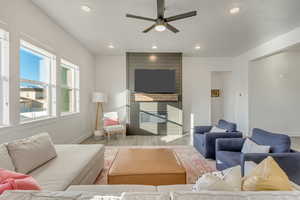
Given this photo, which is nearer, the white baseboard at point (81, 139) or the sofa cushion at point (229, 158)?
the sofa cushion at point (229, 158)

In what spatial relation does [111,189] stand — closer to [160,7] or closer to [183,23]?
[160,7]

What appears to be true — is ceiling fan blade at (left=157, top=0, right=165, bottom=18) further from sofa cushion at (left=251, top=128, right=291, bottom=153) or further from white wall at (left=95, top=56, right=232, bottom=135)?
white wall at (left=95, top=56, right=232, bottom=135)

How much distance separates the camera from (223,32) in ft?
13.3

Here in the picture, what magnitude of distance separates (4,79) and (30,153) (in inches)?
49.0

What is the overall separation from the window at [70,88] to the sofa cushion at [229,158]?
3.83m

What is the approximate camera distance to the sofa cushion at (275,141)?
6.89 feet

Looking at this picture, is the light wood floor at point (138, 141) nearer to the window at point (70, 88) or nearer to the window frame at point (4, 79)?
the window at point (70, 88)

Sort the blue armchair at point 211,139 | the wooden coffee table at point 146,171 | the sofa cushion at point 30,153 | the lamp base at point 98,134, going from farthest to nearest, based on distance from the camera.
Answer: the lamp base at point 98,134
the blue armchair at point 211,139
the wooden coffee table at point 146,171
the sofa cushion at point 30,153

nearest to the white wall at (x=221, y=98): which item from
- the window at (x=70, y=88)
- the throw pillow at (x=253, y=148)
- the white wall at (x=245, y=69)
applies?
the white wall at (x=245, y=69)

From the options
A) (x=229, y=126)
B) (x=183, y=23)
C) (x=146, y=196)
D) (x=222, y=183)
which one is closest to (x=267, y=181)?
(x=222, y=183)

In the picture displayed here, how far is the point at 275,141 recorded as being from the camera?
7.32 ft

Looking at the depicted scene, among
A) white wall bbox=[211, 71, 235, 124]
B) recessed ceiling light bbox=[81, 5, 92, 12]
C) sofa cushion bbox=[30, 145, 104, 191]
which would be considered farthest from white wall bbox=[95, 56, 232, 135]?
sofa cushion bbox=[30, 145, 104, 191]

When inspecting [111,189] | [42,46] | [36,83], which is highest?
[42,46]

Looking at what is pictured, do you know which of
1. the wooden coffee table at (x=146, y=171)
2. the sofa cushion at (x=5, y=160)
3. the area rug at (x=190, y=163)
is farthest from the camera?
the area rug at (x=190, y=163)
